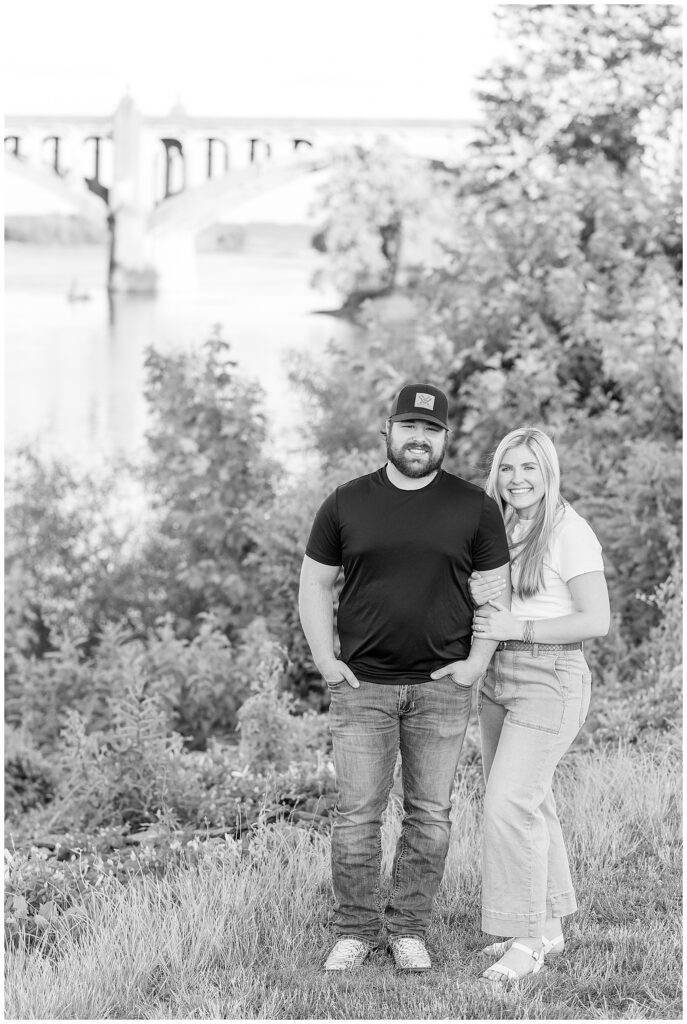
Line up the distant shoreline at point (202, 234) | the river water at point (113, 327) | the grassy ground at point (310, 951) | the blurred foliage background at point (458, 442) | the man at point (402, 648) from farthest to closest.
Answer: the distant shoreline at point (202, 234) < the river water at point (113, 327) < the blurred foliage background at point (458, 442) < the man at point (402, 648) < the grassy ground at point (310, 951)

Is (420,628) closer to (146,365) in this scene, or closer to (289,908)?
(289,908)

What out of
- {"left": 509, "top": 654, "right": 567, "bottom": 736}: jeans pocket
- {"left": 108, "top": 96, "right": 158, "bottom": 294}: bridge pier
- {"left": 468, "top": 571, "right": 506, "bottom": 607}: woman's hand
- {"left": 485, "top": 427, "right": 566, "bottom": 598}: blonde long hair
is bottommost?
{"left": 509, "top": 654, "right": 567, "bottom": 736}: jeans pocket

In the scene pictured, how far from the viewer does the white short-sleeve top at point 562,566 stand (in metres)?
3.45

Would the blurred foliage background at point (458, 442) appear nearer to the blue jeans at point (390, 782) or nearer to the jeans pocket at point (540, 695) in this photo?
the blue jeans at point (390, 782)

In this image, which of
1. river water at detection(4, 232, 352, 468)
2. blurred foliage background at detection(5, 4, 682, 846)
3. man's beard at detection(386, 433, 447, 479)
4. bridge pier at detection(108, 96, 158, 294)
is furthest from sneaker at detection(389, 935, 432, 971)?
bridge pier at detection(108, 96, 158, 294)

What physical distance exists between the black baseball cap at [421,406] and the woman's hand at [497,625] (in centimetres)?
59

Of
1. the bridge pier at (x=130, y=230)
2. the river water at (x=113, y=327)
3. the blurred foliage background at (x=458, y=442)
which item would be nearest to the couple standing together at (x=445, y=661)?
the blurred foliage background at (x=458, y=442)

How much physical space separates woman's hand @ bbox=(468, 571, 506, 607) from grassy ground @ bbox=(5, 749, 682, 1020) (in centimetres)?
115

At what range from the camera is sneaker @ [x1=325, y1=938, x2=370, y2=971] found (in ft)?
11.7

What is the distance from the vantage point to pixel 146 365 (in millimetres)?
9094

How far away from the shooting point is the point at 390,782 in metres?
3.66

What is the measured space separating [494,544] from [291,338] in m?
12.4

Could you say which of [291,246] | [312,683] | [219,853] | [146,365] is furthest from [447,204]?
[219,853]

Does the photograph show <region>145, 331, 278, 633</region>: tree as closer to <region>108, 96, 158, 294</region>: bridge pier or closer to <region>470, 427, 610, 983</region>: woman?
<region>470, 427, 610, 983</region>: woman
